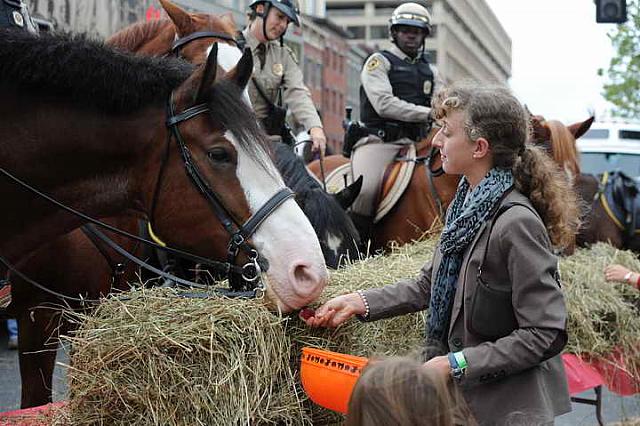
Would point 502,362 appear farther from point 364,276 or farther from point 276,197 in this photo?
point 364,276

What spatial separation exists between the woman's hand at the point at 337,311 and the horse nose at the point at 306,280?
72mm

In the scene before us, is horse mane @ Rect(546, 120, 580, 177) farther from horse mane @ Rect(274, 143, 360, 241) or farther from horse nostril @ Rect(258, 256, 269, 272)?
horse nostril @ Rect(258, 256, 269, 272)

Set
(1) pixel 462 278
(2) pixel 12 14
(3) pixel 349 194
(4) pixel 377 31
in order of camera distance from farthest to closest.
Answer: (4) pixel 377 31, (3) pixel 349 194, (2) pixel 12 14, (1) pixel 462 278

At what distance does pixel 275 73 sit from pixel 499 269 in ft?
13.9

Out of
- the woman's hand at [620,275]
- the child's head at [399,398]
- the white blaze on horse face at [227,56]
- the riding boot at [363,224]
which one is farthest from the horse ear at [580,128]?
the child's head at [399,398]

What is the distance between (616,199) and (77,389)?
9.06 meters

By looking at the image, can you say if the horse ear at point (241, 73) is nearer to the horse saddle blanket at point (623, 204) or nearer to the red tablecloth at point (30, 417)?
the red tablecloth at point (30, 417)

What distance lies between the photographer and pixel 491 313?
304 centimetres

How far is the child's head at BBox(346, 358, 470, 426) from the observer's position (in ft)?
5.98

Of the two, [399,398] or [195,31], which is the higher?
[195,31]

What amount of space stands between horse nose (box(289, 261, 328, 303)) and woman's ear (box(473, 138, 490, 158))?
70cm

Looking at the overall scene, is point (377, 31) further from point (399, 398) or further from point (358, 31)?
point (399, 398)

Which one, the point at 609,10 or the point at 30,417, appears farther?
the point at 609,10

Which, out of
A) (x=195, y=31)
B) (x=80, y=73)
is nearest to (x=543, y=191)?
(x=80, y=73)
